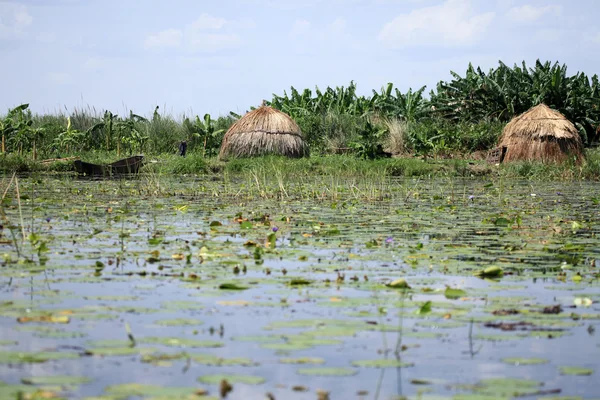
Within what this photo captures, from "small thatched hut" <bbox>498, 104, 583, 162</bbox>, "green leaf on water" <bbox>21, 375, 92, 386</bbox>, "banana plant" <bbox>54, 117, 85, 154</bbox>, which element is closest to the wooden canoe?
"banana plant" <bbox>54, 117, 85, 154</bbox>

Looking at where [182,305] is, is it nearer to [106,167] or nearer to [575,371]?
[575,371]

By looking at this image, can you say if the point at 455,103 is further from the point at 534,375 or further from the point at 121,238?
the point at 534,375

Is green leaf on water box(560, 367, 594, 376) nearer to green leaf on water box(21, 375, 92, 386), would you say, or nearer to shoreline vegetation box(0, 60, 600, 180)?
green leaf on water box(21, 375, 92, 386)

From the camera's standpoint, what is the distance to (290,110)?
111 feet

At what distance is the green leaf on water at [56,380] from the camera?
297cm

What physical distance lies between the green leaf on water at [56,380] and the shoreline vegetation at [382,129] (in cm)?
1991

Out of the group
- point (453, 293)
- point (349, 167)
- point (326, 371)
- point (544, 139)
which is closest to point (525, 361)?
point (326, 371)

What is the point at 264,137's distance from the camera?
82.1 ft

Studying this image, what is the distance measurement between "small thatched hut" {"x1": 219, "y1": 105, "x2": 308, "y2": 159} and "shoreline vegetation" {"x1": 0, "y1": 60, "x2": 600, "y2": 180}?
695mm

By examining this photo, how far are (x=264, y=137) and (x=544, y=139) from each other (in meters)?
8.97

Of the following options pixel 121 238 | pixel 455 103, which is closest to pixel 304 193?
pixel 121 238

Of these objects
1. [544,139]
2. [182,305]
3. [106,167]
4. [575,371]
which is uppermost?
[544,139]

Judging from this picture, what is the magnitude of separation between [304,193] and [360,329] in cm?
972

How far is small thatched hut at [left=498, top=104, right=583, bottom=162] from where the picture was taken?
24547 millimetres
